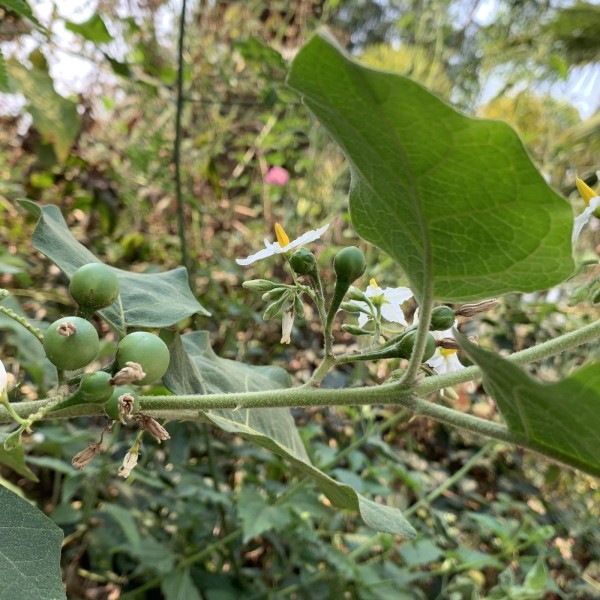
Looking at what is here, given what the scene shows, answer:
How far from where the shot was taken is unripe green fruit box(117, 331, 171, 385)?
15.2 inches

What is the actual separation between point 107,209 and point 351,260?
57.7 inches

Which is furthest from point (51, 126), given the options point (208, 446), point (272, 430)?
point (272, 430)

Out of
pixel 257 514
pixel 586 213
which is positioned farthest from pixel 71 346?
pixel 257 514

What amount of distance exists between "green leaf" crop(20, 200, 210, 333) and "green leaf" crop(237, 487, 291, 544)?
494 millimetres

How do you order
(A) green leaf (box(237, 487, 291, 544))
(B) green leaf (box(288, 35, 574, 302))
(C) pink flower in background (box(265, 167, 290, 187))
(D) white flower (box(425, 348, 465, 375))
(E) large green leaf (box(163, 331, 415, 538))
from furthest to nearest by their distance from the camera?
(C) pink flower in background (box(265, 167, 290, 187)) < (A) green leaf (box(237, 487, 291, 544)) < (D) white flower (box(425, 348, 465, 375)) < (E) large green leaf (box(163, 331, 415, 538)) < (B) green leaf (box(288, 35, 574, 302))

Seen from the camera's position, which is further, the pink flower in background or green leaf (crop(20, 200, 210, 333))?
the pink flower in background

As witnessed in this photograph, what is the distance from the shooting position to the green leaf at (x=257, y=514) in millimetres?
948

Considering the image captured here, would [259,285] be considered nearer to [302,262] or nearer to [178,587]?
[302,262]

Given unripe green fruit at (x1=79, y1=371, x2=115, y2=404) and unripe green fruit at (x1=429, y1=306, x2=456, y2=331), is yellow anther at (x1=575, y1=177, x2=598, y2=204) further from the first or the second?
unripe green fruit at (x1=79, y1=371, x2=115, y2=404)

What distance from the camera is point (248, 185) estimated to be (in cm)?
275

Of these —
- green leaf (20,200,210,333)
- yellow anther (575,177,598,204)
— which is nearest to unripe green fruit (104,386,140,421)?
green leaf (20,200,210,333)

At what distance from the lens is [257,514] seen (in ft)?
3.29

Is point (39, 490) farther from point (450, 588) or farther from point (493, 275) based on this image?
point (493, 275)

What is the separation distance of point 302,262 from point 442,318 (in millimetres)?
114
